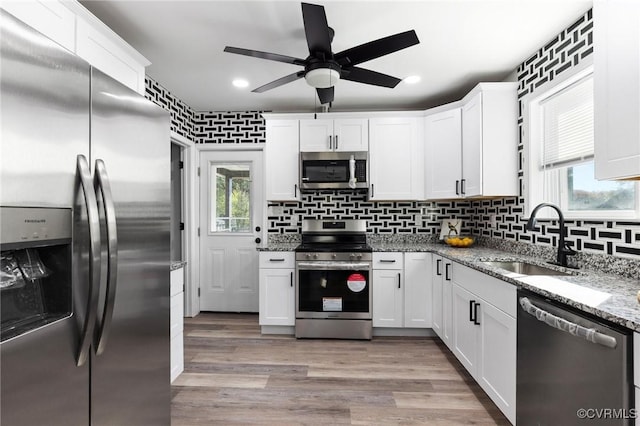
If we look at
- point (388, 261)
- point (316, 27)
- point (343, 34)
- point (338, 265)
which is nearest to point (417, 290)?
point (388, 261)

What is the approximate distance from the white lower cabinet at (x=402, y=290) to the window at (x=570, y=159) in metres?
1.10

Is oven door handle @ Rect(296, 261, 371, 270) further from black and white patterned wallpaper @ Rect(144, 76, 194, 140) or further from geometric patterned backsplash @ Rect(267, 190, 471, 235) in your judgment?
black and white patterned wallpaper @ Rect(144, 76, 194, 140)

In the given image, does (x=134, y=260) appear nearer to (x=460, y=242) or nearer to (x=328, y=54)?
(x=328, y=54)

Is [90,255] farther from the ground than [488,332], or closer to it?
farther from the ground

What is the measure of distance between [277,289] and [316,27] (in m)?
2.33

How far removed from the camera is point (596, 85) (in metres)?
1.39

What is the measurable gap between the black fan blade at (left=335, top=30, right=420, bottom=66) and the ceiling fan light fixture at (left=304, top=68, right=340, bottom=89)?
0.09 meters

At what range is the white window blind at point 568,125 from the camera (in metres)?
2.04

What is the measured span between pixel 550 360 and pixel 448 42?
2.10m

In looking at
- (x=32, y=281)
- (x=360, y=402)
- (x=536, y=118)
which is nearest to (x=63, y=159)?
(x=32, y=281)

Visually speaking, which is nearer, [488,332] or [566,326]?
[566,326]

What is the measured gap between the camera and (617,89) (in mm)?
1268

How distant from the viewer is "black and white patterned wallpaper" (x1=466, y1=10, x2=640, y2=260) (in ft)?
5.82

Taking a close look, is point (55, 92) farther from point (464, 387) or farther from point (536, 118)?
point (536, 118)
